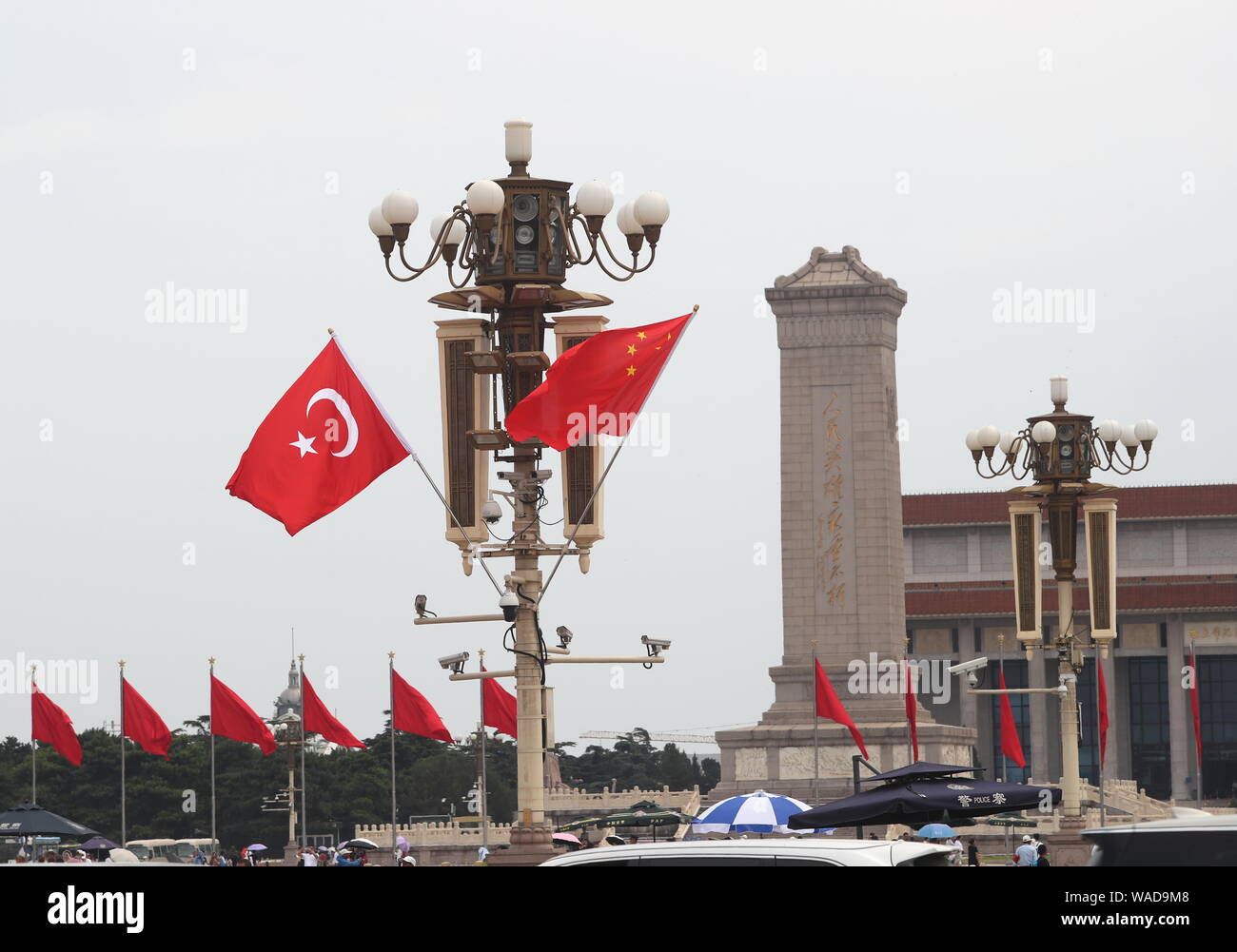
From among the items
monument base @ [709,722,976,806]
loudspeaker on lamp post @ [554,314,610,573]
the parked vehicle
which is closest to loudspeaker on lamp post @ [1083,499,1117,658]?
loudspeaker on lamp post @ [554,314,610,573]

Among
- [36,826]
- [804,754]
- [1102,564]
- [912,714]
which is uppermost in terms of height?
[1102,564]

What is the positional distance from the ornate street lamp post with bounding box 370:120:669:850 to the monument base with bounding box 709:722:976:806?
55830 millimetres

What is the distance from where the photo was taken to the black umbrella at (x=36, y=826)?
46188 millimetres

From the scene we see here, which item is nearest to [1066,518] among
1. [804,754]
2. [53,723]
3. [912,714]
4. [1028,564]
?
[1028,564]

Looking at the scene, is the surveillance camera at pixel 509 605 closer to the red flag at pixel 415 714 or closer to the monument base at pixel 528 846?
the monument base at pixel 528 846

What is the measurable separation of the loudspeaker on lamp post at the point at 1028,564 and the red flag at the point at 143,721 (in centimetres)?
1944

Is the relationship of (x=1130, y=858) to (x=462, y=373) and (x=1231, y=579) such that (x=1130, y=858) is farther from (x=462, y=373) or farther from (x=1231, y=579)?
(x=1231, y=579)

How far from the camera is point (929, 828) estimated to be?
4419 cm

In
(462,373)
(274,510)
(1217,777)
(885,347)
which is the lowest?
(1217,777)

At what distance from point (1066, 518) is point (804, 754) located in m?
41.2

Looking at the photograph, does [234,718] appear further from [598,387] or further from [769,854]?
[769,854]

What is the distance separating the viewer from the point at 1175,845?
13898mm
